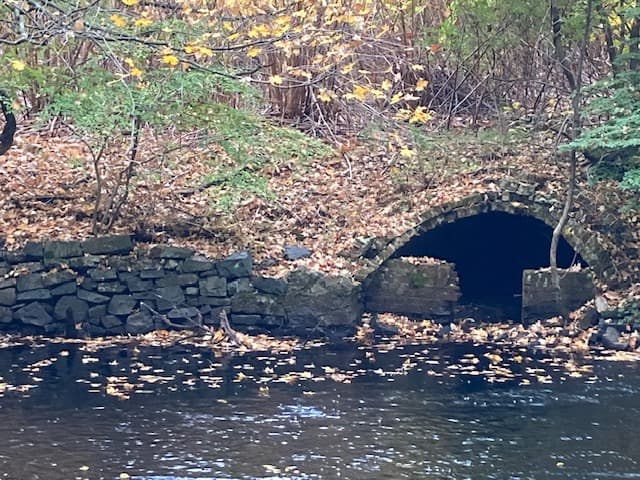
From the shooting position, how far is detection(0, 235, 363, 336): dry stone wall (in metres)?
12.8

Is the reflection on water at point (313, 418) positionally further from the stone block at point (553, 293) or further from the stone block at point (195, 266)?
the stone block at point (553, 293)

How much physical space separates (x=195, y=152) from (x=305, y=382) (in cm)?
588

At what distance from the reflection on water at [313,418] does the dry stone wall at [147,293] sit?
3.61ft

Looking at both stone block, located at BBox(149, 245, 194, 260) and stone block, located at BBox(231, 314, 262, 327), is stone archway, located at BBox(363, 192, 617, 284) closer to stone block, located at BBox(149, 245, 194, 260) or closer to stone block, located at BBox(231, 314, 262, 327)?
stone block, located at BBox(231, 314, 262, 327)

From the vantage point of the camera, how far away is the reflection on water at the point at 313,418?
291 inches

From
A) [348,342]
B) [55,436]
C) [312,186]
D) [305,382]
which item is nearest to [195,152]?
[312,186]

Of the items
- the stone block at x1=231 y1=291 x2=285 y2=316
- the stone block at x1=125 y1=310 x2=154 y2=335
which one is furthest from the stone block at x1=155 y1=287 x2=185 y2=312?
the stone block at x1=231 y1=291 x2=285 y2=316

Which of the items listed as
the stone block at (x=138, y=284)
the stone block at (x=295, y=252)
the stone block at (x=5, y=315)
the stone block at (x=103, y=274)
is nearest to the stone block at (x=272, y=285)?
the stone block at (x=295, y=252)

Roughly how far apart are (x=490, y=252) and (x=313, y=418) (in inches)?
366

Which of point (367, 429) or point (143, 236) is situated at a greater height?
point (143, 236)

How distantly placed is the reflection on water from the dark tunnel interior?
4317mm

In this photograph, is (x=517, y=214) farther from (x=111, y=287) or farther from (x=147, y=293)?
(x=111, y=287)

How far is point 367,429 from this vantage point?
8461mm

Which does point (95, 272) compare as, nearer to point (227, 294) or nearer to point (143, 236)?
point (143, 236)
